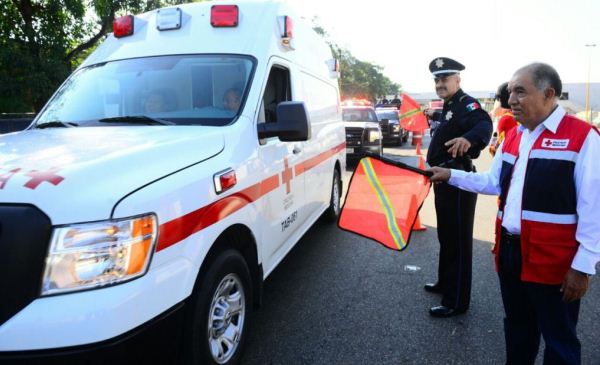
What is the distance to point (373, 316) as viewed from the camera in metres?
3.50

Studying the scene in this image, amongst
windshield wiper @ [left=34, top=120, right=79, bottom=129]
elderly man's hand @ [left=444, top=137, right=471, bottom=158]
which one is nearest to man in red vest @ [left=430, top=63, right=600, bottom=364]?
elderly man's hand @ [left=444, top=137, right=471, bottom=158]

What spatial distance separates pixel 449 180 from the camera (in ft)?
8.89

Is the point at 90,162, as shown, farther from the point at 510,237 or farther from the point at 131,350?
the point at 510,237

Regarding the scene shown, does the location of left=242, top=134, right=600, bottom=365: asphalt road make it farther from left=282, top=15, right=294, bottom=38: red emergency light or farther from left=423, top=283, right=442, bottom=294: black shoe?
left=282, top=15, right=294, bottom=38: red emergency light

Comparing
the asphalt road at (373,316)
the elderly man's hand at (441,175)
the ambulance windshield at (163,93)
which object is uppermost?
the ambulance windshield at (163,93)

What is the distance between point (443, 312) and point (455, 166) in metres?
1.17

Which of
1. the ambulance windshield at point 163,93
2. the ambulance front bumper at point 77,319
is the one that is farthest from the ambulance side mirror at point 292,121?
the ambulance front bumper at point 77,319

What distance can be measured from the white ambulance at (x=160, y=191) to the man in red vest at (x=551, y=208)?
1.34m

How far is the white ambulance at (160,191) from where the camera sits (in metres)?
1.65

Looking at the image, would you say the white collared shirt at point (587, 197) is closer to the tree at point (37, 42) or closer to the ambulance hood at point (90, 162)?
the ambulance hood at point (90, 162)

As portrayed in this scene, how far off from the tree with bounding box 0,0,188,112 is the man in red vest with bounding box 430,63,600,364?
11.8m

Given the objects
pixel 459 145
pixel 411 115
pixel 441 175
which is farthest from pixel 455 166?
pixel 411 115

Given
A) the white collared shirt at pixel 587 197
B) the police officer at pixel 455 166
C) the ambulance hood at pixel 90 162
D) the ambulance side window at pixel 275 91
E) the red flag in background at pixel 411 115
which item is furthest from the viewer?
the red flag in background at pixel 411 115

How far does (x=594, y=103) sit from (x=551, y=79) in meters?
102
